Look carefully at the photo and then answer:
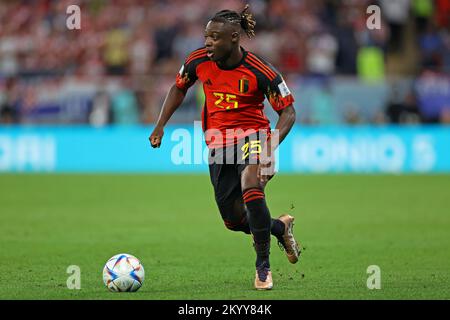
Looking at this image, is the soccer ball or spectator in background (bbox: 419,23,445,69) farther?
spectator in background (bbox: 419,23,445,69)

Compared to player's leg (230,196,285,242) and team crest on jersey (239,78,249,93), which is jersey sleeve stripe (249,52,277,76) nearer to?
team crest on jersey (239,78,249,93)

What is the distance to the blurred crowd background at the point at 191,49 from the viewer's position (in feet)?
71.5

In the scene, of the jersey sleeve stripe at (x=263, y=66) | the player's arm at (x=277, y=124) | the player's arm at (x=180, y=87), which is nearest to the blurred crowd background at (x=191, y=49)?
the player's arm at (x=180, y=87)

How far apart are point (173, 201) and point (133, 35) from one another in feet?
28.9

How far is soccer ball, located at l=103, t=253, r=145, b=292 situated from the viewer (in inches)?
309

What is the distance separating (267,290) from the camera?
7.98 meters

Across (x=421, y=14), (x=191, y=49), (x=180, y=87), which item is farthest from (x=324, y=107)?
(x=180, y=87)

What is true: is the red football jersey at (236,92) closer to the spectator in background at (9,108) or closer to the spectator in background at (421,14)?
the spectator in background at (9,108)

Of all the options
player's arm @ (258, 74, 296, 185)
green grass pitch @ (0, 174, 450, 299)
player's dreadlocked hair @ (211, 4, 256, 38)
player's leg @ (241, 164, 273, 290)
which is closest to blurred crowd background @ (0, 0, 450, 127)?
green grass pitch @ (0, 174, 450, 299)

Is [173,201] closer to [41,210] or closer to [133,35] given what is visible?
[41,210]

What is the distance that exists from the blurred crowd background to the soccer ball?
13.8 m

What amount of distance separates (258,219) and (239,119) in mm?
923

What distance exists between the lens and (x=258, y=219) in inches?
319

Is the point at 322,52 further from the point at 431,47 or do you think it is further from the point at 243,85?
the point at 243,85
